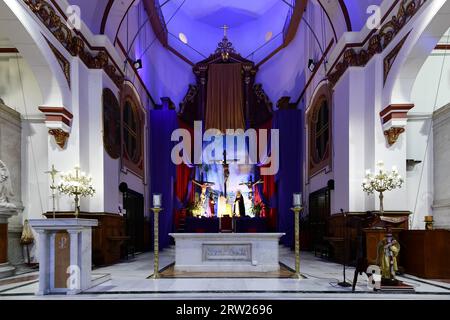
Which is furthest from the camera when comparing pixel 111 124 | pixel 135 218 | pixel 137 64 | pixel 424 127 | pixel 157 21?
pixel 157 21

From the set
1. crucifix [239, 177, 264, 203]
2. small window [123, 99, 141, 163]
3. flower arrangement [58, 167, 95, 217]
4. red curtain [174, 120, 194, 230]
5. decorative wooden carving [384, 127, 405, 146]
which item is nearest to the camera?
flower arrangement [58, 167, 95, 217]

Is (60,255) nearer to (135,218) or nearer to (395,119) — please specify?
(395,119)

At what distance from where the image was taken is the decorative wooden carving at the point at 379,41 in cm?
743

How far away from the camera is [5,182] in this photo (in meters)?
8.36

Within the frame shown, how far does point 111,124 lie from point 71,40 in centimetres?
229

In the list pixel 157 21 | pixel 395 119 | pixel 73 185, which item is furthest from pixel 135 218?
pixel 395 119

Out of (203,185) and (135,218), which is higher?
(203,185)

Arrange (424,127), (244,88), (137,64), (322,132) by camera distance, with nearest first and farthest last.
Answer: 1. (424,127)
2. (322,132)
3. (137,64)
4. (244,88)

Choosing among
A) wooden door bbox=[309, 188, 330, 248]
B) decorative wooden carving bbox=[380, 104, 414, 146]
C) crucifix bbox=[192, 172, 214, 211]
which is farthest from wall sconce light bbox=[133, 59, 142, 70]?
decorative wooden carving bbox=[380, 104, 414, 146]

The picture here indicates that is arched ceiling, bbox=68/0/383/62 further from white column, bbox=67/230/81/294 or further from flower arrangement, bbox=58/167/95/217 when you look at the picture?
white column, bbox=67/230/81/294

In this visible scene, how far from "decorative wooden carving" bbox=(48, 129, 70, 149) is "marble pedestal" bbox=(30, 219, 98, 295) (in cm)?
317

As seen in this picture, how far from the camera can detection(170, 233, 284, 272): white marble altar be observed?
7820 mm

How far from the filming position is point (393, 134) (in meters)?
8.05
